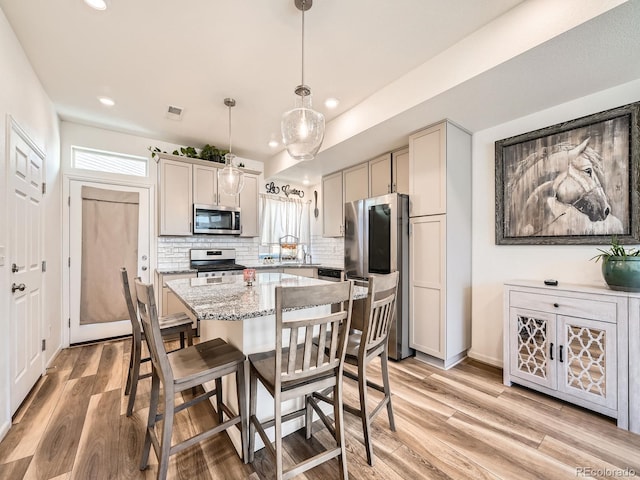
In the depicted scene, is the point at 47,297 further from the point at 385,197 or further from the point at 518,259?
the point at 518,259

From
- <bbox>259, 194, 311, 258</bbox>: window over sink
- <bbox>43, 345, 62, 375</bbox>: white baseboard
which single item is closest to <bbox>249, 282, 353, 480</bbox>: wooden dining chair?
<bbox>43, 345, 62, 375</bbox>: white baseboard

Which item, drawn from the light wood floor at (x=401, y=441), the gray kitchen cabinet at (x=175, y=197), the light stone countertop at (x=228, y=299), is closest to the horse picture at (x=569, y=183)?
the light wood floor at (x=401, y=441)

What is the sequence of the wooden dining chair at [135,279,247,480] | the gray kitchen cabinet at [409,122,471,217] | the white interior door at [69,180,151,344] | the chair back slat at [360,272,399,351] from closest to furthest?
the wooden dining chair at [135,279,247,480] → the chair back slat at [360,272,399,351] → the gray kitchen cabinet at [409,122,471,217] → the white interior door at [69,180,151,344]

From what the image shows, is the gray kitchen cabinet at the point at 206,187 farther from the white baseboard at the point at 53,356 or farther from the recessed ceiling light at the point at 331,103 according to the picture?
the white baseboard at the point at 53,356

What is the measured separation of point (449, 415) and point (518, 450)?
42 cm

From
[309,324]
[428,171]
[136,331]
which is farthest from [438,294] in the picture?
[136,331]

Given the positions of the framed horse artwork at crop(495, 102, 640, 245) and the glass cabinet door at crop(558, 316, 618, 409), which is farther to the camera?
the framed horse artwork at crop(495, 102, 640, 245)

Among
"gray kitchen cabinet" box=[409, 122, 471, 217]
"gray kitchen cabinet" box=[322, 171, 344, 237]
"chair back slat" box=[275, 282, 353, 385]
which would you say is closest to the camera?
"chair back slat" box=[275, 282, 353, 385]

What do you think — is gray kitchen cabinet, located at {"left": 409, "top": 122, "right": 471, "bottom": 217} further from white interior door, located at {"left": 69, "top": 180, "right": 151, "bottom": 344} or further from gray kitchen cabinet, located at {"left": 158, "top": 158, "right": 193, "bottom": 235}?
white interior door, located at {"left": 69, "top": 180, "right": 151, "bottom": 344}

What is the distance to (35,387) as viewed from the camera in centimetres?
233

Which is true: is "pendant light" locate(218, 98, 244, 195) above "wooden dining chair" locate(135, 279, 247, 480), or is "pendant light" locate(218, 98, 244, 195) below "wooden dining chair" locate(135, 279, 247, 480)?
above

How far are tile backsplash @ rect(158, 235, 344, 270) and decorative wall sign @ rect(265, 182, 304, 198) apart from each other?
0.89 m

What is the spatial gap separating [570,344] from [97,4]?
394 centimetres

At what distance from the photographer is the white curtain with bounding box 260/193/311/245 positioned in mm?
4879
